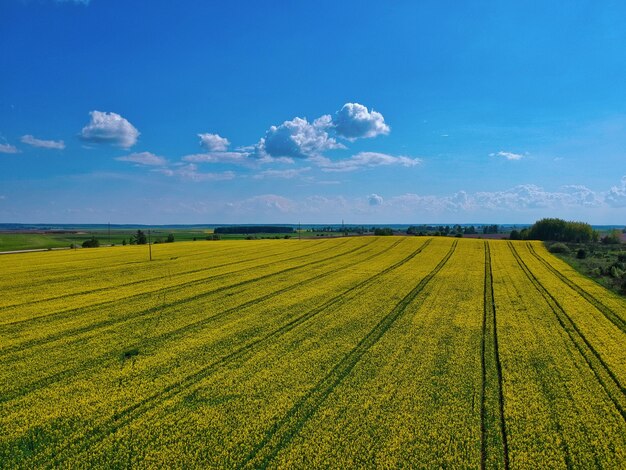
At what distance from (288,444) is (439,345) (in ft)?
24.6

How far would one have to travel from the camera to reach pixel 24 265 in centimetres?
3131

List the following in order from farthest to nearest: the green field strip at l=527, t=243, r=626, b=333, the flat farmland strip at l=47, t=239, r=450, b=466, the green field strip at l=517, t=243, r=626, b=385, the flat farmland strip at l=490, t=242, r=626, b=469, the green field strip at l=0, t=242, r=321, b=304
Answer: the green field strip at l=0, t=242, r=321, b=304, the green field strip at l=527, t=243, r=626, b=333, the green field strip at l=517, t=243, r=626, b=385, the flat farmland strip at l=47, t=239, r=450, b=466, the flat farmland strip at l=490, t=242, r=626, b=469

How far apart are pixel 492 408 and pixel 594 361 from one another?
571 centimetres

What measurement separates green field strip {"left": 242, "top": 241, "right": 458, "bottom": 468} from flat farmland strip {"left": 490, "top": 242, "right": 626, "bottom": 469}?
4.21m

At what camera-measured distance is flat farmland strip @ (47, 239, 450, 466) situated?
6988 mm

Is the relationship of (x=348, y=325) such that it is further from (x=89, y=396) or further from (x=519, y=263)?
(x=519, y=263)

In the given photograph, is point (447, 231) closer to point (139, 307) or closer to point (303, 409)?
point (139, 307)

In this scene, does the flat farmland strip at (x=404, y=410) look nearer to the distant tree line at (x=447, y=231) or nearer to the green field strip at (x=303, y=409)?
the green field strip at (x=303, y=409)

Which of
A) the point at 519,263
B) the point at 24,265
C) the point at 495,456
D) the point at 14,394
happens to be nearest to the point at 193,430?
the point at 14,394

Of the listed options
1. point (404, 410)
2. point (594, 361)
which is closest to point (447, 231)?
point (594, 361)

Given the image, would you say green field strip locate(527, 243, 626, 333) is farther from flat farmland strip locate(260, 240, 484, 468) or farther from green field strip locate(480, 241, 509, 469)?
flat farmland strip locate(260, 240, 484, 468)

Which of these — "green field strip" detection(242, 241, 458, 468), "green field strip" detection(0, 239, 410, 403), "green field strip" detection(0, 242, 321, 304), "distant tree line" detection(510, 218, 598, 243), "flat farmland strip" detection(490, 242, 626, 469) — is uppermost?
"distant tree line" detection(510, 218, 598, 243)

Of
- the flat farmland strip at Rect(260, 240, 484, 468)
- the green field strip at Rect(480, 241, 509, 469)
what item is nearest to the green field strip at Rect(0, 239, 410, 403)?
the flat farmland strip at Rect(260, 240, 484, 468)

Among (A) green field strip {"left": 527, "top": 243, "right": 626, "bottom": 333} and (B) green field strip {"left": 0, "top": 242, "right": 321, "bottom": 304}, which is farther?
(B) green field strip {"left": 0, "top": 242, "right": 321, "bottom": 304}
